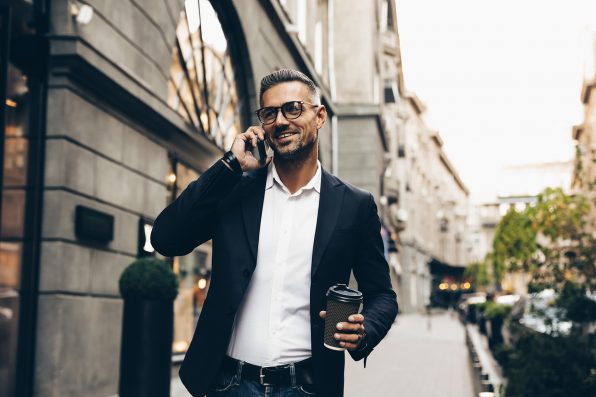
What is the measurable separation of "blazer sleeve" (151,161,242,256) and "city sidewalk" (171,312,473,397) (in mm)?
7409

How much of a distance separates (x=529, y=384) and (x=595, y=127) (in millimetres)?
55951

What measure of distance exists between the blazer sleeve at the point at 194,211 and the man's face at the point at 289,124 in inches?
8.2

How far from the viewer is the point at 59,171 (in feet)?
27.1

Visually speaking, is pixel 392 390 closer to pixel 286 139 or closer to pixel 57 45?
pixel 57 45

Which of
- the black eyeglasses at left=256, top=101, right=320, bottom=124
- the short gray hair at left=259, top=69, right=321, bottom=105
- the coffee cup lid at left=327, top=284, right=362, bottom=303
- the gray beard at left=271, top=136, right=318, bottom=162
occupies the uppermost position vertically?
the short gray hair at left=259, top=69, right=321, bottom=105

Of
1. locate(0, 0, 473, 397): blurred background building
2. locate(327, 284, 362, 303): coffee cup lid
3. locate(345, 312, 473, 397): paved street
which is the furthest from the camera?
locate(345, 312, 473, 397): paved street

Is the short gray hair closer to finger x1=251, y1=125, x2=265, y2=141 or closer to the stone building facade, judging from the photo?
finger x1=251, y1=125, x2=265, y2=141

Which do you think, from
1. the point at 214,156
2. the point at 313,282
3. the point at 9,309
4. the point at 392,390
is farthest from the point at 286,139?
the point at 214,156

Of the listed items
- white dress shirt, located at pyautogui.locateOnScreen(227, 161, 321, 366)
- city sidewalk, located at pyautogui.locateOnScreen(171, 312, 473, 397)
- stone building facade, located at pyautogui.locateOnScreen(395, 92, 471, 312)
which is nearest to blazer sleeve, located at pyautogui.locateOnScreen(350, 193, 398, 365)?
white dress shirt, located at pyautogui.locateOnScreen(227, 161, 321, 366)

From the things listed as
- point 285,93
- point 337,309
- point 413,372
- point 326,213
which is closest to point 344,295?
point 337,309

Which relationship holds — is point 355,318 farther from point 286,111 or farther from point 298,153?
point 286,111

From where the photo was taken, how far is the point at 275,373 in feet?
8.73

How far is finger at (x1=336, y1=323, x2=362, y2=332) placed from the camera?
2.52 m

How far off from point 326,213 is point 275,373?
61 cm
